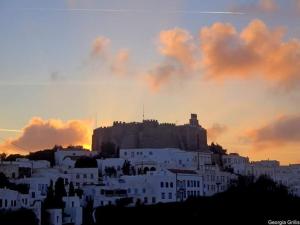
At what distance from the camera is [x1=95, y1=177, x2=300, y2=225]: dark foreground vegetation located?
190 ft

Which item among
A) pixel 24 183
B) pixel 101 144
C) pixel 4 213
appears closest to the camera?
pixel 4 213

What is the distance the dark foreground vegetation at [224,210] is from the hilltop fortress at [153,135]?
86.3ft

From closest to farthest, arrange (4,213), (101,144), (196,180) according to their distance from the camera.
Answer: (4,213), (196,180), (101,144)

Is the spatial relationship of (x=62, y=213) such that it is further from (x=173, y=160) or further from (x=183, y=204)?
(x=173, y=160)

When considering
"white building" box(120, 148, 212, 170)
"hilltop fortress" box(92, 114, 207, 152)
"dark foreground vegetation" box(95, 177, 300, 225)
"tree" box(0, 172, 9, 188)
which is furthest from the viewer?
"hilltop fortress" box(92, 114, 207, 152)

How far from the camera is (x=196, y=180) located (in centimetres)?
6681

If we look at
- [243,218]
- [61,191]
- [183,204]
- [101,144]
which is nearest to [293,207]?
[243,218]

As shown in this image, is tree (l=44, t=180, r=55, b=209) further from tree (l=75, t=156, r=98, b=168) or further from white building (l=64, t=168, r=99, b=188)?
tree (l=75, t=156, r=98, b=168)

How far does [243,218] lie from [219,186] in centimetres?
1084

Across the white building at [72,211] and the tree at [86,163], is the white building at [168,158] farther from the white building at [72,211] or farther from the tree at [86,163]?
the white building at [72,211]

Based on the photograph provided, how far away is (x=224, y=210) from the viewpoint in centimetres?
6206

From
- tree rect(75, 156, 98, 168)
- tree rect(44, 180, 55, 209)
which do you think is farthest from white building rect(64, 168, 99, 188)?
tree rect(44, 180, 55, 209)

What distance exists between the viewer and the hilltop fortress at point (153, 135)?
98250mm

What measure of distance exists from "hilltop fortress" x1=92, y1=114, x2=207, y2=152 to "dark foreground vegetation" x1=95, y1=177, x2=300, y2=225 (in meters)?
26.3
